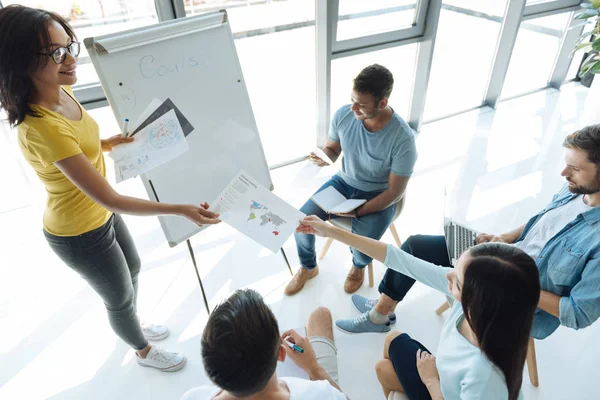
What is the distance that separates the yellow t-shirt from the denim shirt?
63.7 inches

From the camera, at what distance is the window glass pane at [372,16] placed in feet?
9.47

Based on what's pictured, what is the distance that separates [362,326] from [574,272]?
3.18 feet

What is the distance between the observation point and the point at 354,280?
226 centimetres

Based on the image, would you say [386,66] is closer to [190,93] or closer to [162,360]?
[190,93]

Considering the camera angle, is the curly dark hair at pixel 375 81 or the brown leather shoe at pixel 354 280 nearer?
the curly dark hair at pixel 375 81

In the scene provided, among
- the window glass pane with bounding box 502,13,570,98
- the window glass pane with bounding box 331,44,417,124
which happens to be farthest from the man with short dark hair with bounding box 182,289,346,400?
the window glass pane with bounding box 502,13,570,98

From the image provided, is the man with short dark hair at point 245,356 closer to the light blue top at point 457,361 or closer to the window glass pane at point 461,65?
the light blue top at point 457,361

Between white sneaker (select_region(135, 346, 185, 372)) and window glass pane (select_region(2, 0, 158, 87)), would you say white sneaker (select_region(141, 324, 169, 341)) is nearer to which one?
white sneaker (select_region(135, 346, 185, 372))

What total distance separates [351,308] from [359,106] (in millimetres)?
1046

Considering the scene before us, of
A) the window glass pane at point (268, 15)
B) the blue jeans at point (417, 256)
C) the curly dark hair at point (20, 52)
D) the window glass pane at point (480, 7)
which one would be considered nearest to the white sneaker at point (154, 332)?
the blue jeans at point (417, 256)

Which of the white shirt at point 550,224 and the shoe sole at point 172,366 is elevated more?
the white shirt at point 550,224

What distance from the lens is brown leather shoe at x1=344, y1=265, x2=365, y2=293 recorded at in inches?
88.6

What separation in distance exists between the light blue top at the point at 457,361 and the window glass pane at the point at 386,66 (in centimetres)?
207

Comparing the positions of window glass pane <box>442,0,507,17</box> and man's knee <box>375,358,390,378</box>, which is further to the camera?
window glass pane <box>442,0,507,17</box>
